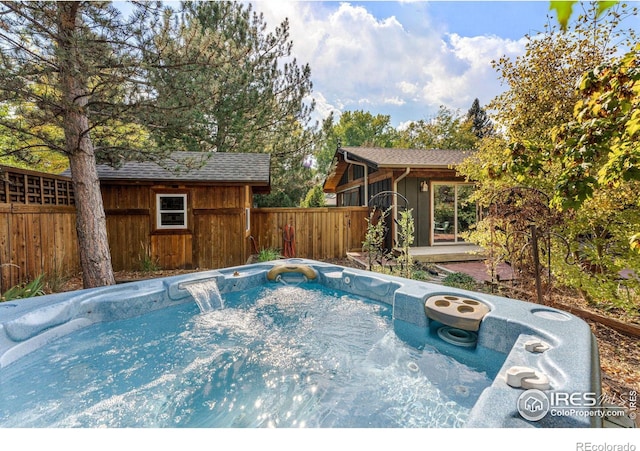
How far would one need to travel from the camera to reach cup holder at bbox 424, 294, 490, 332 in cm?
320

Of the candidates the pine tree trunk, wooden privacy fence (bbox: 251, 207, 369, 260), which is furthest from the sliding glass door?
the pine tree trunk

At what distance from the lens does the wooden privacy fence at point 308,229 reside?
934 cm

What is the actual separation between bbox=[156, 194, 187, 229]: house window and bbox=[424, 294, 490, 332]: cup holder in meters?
6.15

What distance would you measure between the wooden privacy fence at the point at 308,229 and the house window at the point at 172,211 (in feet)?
6.80

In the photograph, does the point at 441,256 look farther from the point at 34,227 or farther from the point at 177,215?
the point at 34,227

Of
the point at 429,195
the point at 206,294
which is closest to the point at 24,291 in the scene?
the point at 206,294

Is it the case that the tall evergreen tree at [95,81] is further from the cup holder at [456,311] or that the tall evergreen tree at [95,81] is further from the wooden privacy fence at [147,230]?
the cup holder at [456,311]

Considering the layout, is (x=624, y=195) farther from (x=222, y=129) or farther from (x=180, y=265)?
(x=222, y=129)

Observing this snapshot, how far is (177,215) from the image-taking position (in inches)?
302

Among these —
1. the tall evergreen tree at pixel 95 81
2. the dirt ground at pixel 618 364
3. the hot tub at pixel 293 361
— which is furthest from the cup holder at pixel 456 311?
the tall evergreen tree at pixel 95 81

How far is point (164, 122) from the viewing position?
528 cm

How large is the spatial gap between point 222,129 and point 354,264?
683cm

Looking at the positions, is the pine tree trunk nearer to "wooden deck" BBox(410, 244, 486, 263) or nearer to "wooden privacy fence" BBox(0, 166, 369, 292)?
"wooden privacy fence" BBox(0, 166, 369, 292)
